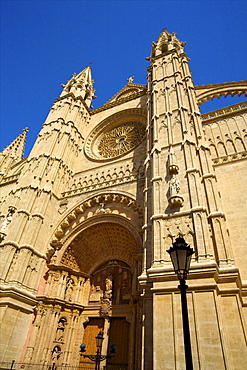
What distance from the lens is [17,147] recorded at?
26062mm

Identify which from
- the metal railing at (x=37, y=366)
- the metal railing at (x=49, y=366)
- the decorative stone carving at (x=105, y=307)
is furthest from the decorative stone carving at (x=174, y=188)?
the metal railing at (x=37, y=366)

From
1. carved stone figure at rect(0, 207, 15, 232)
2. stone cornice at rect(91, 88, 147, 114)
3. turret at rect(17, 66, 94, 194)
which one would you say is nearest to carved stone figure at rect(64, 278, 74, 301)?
carved stone figure at rect(0, 207, 15, 232)

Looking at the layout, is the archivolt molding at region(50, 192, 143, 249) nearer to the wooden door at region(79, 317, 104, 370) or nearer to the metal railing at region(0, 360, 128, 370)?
the wooden door at region(79, 317, 104, 370)

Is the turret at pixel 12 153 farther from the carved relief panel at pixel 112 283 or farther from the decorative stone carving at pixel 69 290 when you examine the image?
the carved relief panel at pixel 112 283

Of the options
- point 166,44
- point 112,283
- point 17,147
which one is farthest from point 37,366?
point 166,44

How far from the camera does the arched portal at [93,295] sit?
10.8 meters

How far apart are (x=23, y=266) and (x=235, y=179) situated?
397 inches

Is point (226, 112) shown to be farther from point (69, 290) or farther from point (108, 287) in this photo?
point (69, 290)

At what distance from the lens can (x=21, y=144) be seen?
88.0 feet

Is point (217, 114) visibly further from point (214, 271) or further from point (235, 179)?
point (214, 271)

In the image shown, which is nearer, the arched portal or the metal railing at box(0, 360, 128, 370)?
the metal railing at box(0, 360, 128, 370)

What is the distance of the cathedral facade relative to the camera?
7254mm

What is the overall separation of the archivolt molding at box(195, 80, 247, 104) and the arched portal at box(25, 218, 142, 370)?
33.0ft

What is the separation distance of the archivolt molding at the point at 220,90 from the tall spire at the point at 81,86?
418 inches
